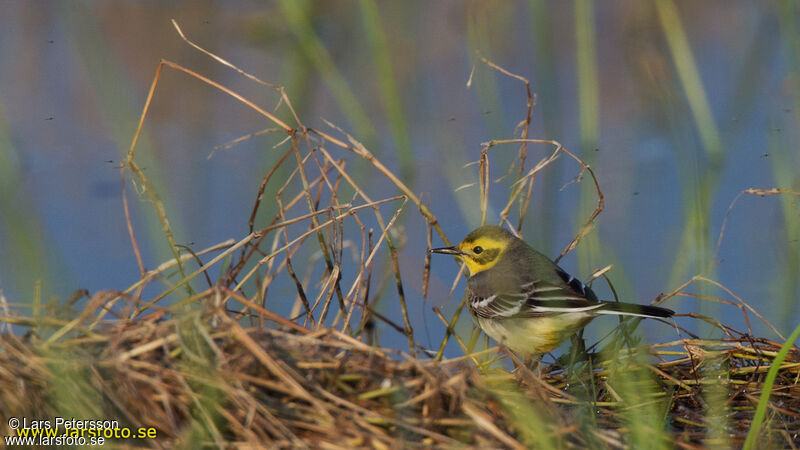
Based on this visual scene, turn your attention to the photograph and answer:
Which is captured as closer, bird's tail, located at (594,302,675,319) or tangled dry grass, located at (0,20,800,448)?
tangled dry grass, located at (0,20,800,448)

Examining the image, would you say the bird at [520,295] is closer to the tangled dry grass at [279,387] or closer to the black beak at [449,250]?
the black beak at [449,250]

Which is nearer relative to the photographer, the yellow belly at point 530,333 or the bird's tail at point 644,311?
the bird's tail at point 644,311

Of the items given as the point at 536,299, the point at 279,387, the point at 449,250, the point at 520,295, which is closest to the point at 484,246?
the point at 449,250

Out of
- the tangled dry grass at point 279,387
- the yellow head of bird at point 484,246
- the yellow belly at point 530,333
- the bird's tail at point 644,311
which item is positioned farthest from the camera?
the yellow head of bird at point 484,246

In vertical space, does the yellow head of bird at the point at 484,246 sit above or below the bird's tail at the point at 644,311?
above

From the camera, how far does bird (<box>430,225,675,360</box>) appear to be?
13.3 ft

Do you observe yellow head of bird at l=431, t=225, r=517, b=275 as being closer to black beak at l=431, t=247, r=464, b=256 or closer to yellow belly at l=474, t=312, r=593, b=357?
black beak at l=431, t=247, r=464, b=256

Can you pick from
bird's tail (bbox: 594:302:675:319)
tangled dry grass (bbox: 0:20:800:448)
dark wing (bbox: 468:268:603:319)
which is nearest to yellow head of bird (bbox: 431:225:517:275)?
dark wing (bbox: 468:268:603:319)

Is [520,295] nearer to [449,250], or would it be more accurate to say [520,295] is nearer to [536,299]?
[536,299]

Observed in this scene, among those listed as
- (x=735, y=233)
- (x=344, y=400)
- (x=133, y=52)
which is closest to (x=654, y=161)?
(x=735, y=233)

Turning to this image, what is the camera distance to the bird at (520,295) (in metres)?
4.04

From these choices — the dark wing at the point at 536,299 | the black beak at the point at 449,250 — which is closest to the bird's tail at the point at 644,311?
the dark wing at the point at 536,299

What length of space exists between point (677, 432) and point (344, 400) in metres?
1.16

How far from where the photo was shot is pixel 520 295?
430cm
